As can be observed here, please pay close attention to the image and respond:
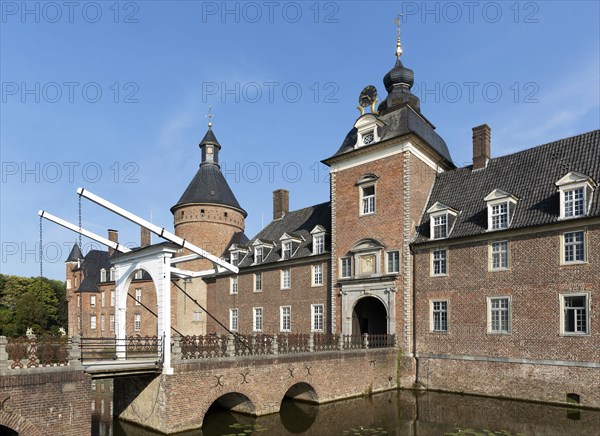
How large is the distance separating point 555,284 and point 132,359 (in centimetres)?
1397

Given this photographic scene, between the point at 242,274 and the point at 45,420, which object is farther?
the point at 242,274

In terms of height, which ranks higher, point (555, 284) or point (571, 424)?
point (555, 284)

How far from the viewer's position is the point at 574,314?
15.5 m

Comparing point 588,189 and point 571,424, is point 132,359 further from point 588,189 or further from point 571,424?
point 588,189

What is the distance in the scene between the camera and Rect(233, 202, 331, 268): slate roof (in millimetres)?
25609

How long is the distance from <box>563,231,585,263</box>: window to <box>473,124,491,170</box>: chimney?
6.02 meters

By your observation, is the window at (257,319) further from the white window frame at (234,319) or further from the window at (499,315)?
the window at (499,315)

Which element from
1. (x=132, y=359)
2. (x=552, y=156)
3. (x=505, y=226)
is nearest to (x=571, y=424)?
(x=505, y=226)

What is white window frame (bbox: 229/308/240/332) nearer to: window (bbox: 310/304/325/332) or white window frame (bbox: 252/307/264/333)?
white window frame (bbox: 252/307/264/333)

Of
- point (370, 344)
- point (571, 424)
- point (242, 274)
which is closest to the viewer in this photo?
point (571, 424)

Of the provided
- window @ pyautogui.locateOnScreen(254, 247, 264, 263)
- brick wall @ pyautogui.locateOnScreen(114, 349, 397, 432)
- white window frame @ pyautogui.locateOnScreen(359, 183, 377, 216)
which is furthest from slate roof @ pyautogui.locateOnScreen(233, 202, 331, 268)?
brick wall @ pyautogui.locateOnScreen(114, 349, 397, 432)

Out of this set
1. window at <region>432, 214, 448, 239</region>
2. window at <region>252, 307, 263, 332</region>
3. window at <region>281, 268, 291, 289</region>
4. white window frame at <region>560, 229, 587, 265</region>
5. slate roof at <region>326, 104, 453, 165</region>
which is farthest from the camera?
window at <region>252, 307, 263, 332</region>

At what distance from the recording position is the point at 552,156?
18.5 metres

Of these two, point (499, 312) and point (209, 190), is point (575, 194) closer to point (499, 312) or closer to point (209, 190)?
point (499, 312)
